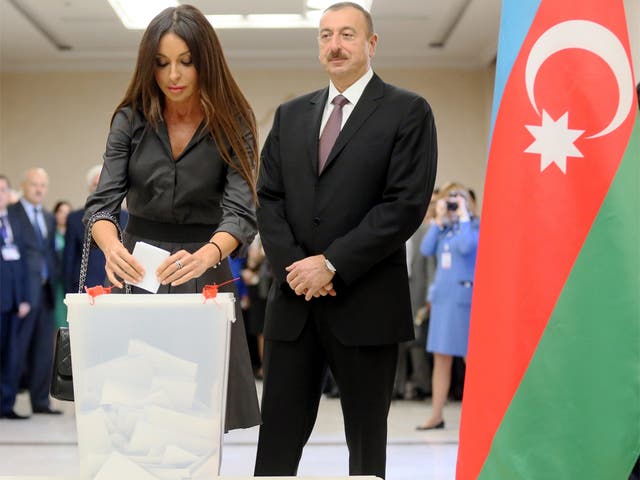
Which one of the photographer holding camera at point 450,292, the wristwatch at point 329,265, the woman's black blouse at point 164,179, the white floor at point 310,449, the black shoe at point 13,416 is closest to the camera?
the woman's black blouse at point 164,179

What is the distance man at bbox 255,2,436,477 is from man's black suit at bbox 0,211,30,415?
3.81 metres

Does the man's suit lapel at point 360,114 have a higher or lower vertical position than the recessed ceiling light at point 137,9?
lower

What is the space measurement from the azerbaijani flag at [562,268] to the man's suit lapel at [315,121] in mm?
486

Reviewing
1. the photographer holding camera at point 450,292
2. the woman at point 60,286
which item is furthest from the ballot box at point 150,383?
the woman at point 60,286

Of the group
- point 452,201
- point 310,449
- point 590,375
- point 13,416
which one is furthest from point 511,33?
point 13,416

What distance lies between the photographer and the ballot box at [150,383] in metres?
1.50

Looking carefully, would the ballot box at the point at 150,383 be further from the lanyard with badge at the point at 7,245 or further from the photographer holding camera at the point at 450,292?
the lanyard with badge at the point at 7,245

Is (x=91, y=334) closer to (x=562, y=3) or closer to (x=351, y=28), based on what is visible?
(x=351, y=28)

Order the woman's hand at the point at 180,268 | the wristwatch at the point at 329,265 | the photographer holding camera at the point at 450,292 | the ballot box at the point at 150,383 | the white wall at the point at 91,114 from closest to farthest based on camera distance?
the ballot box at the point at 150,383
the woman's hand at the point at 180,268
the wristwatch at the point at 329,265
the photographer holding camera at the point at 450,292
the white wall at the point at 91,114

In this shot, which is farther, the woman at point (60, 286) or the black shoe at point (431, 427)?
the woman at point (60, 286)

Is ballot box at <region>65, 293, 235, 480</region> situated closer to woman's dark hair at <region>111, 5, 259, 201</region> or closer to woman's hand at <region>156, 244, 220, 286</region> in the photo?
woman's hand at <region>156, 244, 220, 286</region>

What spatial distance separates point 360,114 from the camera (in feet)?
7.39

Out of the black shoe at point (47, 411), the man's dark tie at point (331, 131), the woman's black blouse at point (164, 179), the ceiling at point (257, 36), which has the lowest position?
the black shoe at point (47, 411)

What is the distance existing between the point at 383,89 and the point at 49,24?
7.41 m
